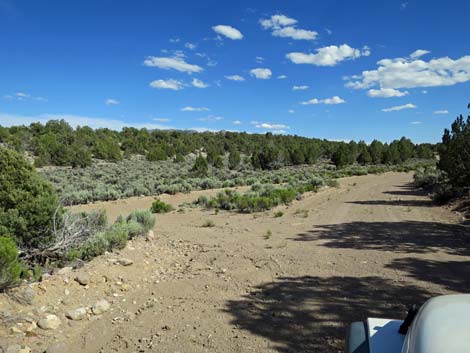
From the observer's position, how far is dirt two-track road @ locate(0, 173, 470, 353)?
15.8ft

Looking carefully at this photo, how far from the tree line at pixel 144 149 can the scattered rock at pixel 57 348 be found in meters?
37.4

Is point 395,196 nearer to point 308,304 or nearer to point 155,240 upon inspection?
point 155,240

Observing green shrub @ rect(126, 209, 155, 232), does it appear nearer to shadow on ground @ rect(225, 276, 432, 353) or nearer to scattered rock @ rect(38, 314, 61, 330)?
shadow on ground @ rect(225, 276, 432, 353)

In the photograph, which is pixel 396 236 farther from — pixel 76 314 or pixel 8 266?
pixel 8 266

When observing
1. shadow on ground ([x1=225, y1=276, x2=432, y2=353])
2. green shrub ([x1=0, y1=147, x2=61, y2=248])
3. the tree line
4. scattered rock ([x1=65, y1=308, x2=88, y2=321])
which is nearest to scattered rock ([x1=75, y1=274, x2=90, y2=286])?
scattered rock ([x1=65, y1=308, x2=88, y2=321])

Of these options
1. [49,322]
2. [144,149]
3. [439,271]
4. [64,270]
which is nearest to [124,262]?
[64,270]

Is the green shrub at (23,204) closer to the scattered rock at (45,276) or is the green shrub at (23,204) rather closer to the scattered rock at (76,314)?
the scattered rock at (45,276)

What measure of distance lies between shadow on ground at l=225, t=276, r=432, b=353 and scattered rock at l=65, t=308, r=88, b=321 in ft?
7.10

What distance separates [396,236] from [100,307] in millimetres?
8291

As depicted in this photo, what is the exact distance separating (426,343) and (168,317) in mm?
4357

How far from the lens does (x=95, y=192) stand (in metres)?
20.8

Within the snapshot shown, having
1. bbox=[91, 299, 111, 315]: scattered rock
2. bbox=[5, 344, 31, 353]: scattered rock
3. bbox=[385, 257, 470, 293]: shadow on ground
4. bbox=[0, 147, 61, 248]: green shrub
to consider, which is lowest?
bbox=[5, 344, 31, 353]: scattered rock

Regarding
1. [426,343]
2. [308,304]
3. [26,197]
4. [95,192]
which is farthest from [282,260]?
[95,192]

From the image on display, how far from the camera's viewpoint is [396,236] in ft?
34.6
